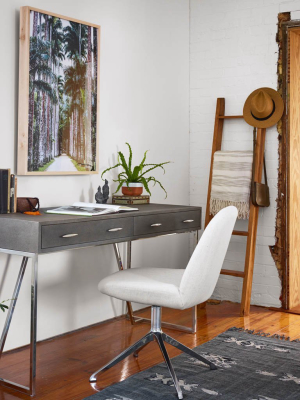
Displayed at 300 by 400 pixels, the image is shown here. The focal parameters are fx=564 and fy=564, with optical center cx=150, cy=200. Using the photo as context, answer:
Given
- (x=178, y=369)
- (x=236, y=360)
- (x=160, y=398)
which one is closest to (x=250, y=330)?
(x=236, y=360)

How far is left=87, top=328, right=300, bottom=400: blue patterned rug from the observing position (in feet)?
8.50

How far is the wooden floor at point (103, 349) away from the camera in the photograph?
2.74 metres

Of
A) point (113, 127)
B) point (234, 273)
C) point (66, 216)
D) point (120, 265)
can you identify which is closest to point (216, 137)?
point (113, 127)

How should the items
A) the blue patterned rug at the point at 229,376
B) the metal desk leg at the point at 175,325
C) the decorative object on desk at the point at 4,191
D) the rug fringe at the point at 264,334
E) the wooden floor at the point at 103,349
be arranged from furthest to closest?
1. the metal desk leg at the point at 175,325
2. the rug fringe at the point at 264,334
3. the decorative object on desk at the point at 4,191
4. the wooden floor at the point at 103,349
5. the blue patterned rug at the point at 229,376

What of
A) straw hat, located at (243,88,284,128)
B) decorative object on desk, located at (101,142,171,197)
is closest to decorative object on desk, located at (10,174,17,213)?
decorative object on desk, located at (101,142,171,197)

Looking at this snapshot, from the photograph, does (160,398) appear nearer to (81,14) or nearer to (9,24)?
(9,24)

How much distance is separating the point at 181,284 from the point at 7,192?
40.0 inches

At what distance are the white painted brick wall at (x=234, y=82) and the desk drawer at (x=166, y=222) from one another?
3.07ft

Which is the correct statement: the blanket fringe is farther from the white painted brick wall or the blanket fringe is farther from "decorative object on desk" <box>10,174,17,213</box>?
"decorative object on desk" <box>10,174,17,213</box>

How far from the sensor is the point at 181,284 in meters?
2.65

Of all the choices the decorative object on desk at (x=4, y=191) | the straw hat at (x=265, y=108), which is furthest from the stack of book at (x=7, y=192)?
the straw hat at (x=265, y=108)

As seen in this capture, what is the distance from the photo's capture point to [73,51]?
345 cm

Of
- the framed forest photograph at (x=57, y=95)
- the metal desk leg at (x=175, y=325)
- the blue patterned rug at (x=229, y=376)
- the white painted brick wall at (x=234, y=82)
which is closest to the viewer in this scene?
the blue patterned rug at (x=229, y=376)

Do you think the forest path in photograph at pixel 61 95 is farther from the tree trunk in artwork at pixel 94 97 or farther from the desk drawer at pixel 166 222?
the desk drawer at pixel 166 222
